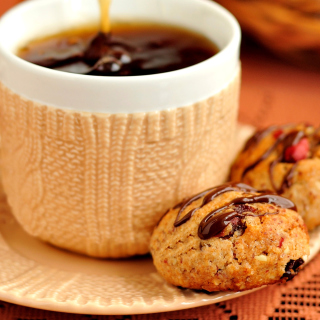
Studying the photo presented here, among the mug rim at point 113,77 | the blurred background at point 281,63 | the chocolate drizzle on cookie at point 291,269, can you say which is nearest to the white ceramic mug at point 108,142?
the mug rim at point 113,77

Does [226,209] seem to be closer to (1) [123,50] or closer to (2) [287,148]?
(2) [287,148]

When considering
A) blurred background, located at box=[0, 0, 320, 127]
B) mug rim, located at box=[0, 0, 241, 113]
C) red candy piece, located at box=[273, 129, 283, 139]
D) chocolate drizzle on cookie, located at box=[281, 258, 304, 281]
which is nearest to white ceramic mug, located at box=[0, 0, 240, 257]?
mug rim, located at box=[0, 0, 241, 113]

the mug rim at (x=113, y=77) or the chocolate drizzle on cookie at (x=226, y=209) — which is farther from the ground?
the mug rim at (x=113, y=77)

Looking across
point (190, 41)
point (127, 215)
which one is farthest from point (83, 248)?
point (190, 41)

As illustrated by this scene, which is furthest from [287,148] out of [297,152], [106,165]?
[106,165]

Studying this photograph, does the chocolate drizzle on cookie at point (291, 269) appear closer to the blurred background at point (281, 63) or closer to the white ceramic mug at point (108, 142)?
the white ceramic mug at point (108, 142)

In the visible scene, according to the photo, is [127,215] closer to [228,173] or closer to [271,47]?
[228,173]
